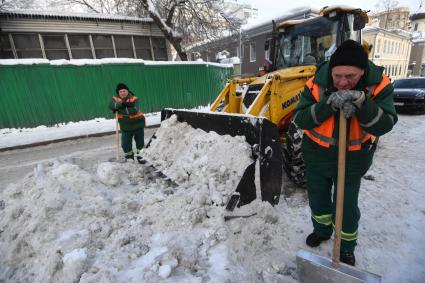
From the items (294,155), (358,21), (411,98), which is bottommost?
(411,98)

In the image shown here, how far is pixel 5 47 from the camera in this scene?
10625 mm

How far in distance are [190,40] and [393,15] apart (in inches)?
2167

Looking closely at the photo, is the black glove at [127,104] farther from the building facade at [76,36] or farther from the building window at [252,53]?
the building window at [252,53]

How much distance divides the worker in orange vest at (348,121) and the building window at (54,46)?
42.6 ft

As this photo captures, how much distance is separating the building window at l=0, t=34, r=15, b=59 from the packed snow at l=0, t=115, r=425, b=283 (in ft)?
33.8

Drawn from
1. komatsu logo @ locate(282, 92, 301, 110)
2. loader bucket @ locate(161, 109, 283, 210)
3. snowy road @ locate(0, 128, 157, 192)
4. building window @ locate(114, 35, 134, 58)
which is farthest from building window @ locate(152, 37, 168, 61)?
loader bucket @ locate(161, 109, 283, 210)

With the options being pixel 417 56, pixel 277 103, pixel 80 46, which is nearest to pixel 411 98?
pixel 277 103

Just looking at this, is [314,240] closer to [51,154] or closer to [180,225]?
[180,225]

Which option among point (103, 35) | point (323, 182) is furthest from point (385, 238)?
point (103, 35)

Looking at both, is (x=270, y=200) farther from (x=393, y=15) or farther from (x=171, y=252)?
(x=393, y=15)

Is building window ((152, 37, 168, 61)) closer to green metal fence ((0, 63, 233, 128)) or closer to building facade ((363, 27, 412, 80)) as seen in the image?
green metal fence ((0, 63, 233, 128))

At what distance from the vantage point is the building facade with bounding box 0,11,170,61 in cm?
1063

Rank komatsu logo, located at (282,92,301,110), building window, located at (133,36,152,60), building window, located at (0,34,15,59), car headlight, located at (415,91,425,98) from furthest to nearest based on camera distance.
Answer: building window, located at (133,36,152,60) → building window, located at (0,34,15,59) → car headlight, located at (415,91,425,98) → komatsu logo, located at (282,92,301,110)

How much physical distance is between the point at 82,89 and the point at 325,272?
9694 mm
